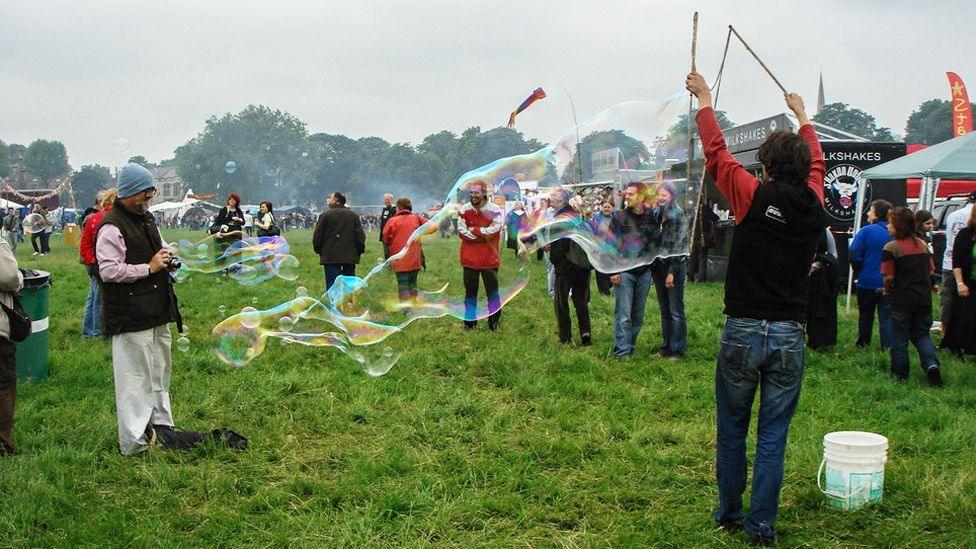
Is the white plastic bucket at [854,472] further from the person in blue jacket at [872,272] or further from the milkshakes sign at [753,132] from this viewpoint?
the milkshakes sign at [753,132]

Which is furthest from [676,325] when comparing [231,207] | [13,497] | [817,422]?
[231,207]

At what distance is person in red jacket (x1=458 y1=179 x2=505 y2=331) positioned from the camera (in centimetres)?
787

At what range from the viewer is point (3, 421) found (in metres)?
5.45

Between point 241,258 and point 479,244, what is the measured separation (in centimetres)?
944

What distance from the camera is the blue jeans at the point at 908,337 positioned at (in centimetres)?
752

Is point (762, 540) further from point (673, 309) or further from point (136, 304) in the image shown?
point (673, 309)

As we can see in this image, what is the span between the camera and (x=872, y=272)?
9008 mm

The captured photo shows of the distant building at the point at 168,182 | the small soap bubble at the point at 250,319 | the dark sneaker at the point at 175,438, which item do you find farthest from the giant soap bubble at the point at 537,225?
the distant building at the point at 168,182

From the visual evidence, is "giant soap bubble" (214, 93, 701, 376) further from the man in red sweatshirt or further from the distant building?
the distant building

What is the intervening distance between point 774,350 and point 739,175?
3.00ft

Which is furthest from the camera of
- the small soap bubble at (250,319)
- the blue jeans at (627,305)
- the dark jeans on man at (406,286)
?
the blue jeans at (627,305)

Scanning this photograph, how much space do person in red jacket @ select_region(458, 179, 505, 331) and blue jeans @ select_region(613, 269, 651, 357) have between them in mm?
1419

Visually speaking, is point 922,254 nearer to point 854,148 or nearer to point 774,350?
point 774,350

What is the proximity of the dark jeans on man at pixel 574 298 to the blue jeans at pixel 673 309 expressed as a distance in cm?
91
